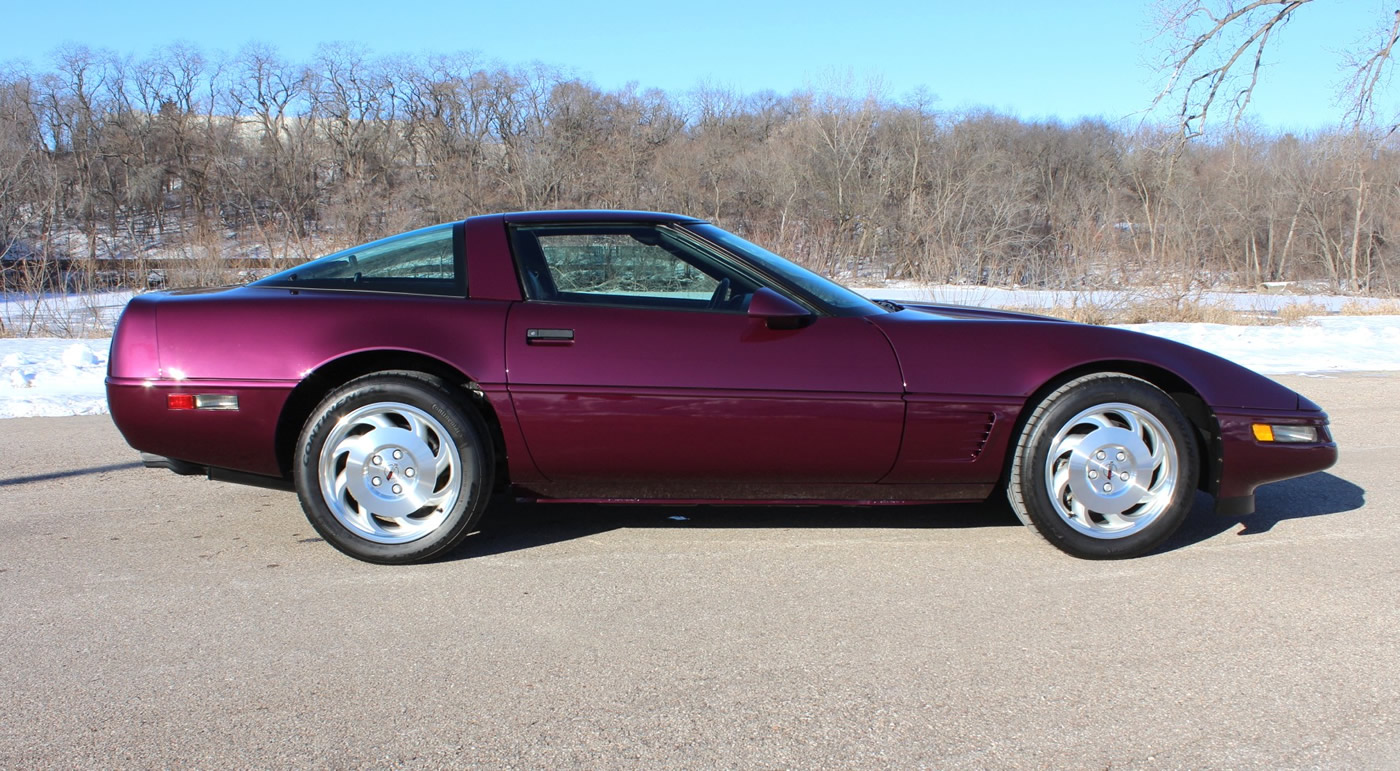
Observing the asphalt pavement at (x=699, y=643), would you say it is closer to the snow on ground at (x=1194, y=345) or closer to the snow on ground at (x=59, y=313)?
the snow on ground at (x=1194, y=345)

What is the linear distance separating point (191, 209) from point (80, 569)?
44049 millimetres

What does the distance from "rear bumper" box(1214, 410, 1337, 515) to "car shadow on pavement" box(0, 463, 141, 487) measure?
199 inches

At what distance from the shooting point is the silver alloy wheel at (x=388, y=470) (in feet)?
11.7

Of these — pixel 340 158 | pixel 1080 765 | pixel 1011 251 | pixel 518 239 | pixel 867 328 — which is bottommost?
pixel 1080 765

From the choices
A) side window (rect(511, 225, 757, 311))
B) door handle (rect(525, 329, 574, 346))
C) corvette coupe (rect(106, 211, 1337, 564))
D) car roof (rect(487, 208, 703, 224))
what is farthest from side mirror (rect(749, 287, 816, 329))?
door handle (rect(525, 329, 574, 346))

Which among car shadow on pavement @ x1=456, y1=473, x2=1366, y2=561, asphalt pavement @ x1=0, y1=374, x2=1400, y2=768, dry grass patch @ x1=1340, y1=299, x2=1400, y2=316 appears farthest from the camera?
dry grass patch @ x1=1340, y1=299, x2=1400, y2=316

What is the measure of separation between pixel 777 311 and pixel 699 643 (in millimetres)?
1207

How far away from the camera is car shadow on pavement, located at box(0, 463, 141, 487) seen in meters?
4.85

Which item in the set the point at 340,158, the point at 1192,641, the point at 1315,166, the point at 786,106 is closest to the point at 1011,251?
the point at 1315,166

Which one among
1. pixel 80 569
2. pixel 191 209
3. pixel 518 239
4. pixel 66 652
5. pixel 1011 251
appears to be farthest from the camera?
pixel 191 209

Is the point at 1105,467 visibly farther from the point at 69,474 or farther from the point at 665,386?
the point at 69,474

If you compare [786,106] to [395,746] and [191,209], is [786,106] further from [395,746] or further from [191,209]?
[395,746]

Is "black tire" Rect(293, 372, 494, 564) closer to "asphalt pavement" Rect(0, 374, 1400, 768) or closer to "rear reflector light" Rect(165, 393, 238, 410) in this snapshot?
"asphalt pavement" Rect(0, 374, 1400, 768)

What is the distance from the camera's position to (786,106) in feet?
151
